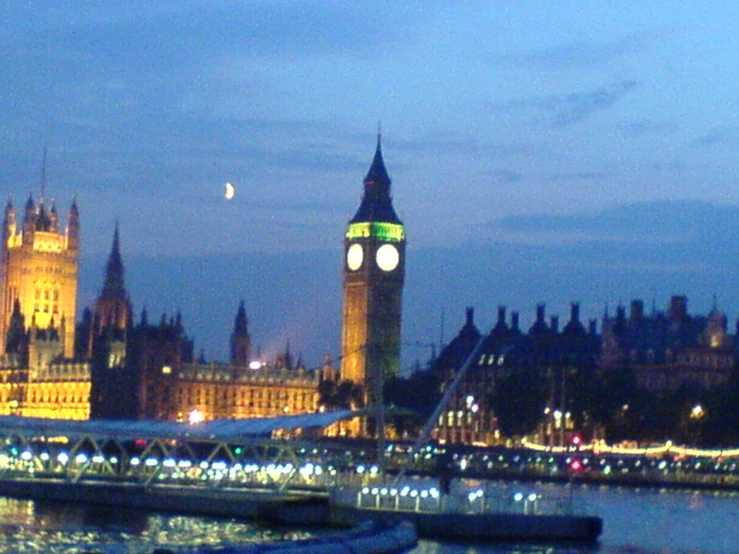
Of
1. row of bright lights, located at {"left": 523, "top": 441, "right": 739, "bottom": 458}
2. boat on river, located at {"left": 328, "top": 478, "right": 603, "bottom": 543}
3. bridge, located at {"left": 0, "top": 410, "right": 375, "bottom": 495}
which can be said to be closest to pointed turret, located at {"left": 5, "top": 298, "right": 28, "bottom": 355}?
row of bright lights, located at {"left": 523, "top": 441, "right": 739, "bottom": 458}

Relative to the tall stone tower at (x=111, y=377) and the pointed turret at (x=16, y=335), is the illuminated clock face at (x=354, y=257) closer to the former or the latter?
the tall stone tower at (x=111, y=377)

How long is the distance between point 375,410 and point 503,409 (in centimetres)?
6457

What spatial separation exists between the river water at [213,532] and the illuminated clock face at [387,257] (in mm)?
95494

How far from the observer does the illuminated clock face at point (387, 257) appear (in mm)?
166750

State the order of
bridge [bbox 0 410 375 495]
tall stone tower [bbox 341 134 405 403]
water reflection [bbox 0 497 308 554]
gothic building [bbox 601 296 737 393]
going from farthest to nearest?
tall stone tower [bbox 341 134 405 403] < gothic building [bbox 601 296 737 393] < bridge [bbox 0 410 375 495] < water reflection [bbox 0 497 308 554]

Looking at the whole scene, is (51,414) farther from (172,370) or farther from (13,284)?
(13,284)

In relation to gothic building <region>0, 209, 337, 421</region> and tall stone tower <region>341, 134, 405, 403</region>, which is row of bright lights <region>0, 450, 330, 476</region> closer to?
gothic building <region>0, 209, 337, 421</region>

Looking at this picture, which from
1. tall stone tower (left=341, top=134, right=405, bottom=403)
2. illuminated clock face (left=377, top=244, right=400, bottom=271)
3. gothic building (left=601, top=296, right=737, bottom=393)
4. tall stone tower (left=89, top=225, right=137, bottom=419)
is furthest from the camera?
illuminated clock face (left=377, top=244, right=400, bottom=271)

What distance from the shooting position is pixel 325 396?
506ft

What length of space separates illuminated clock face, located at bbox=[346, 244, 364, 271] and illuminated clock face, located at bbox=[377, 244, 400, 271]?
1506 mm

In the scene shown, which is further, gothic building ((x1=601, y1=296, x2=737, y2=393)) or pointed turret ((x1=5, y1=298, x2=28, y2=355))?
pointed turret ((x1=5, y1=298, x2=28, y2=355))

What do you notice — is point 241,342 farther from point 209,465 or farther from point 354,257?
point 209,465

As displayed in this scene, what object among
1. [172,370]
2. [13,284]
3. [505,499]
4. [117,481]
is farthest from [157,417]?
[505,499]

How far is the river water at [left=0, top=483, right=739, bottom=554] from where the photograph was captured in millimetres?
49219
